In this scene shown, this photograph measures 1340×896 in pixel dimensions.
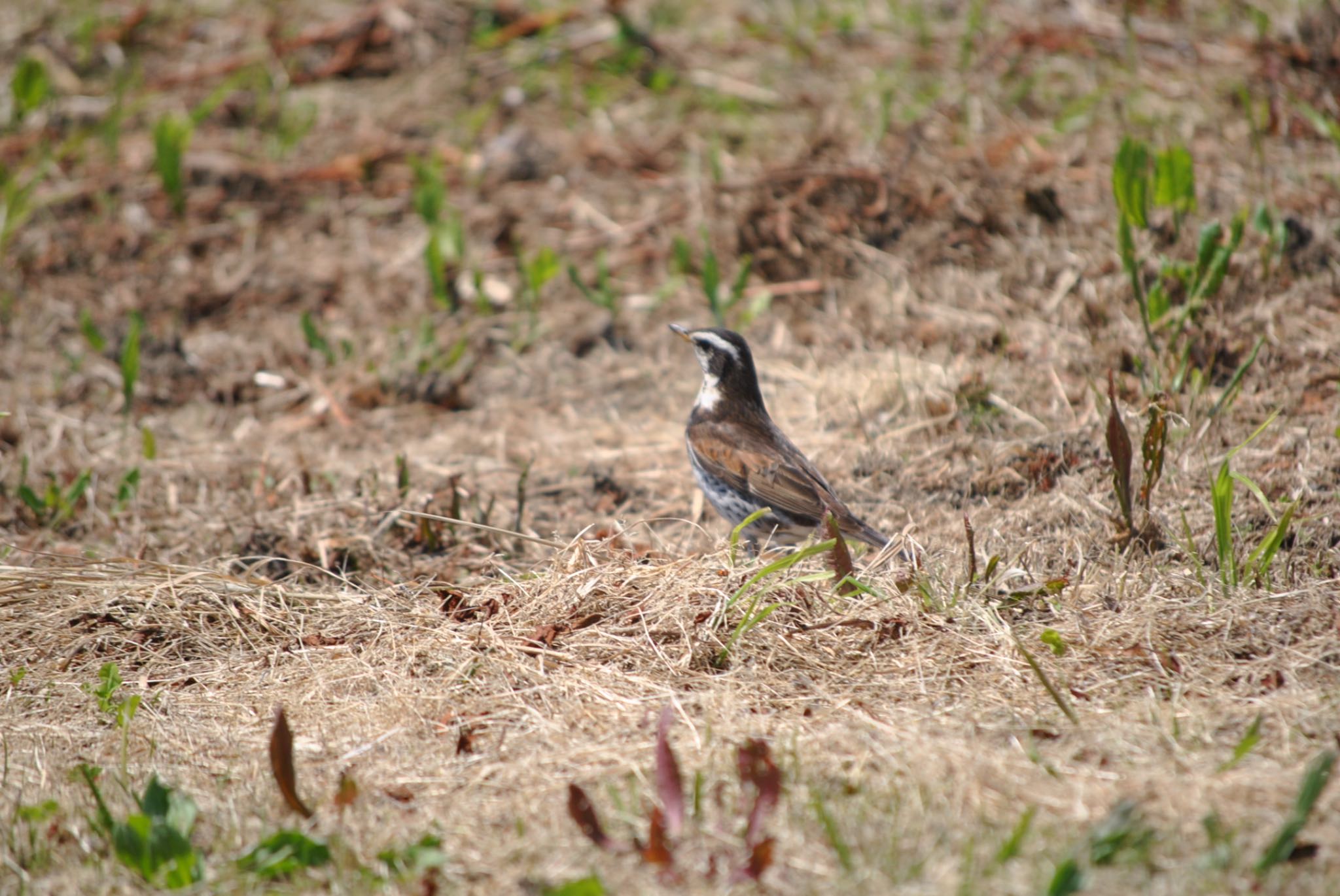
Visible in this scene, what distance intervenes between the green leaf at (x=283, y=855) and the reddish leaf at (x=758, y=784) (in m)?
1.06

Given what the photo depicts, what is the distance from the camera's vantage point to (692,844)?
113 inches

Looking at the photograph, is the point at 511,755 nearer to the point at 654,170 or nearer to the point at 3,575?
the point at 3,575

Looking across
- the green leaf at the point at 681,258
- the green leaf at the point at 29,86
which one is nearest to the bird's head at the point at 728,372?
the green leaf at the point at 681,258

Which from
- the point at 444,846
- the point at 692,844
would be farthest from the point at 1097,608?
the point at 444,846

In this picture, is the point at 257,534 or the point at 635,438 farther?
the point at 635,438

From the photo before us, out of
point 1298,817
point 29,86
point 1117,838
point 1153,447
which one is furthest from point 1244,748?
point 29,86

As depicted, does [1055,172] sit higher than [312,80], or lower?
higher

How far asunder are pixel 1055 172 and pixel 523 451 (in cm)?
405

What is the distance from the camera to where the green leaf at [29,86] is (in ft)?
29.5

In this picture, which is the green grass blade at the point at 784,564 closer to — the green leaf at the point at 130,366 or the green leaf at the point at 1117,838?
the green leaf at the point at 1117,838

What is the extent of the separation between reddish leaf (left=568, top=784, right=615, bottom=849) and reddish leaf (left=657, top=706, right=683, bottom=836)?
0.16m

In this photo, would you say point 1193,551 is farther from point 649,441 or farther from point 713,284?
point 713,284

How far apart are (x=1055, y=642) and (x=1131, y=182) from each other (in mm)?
2947

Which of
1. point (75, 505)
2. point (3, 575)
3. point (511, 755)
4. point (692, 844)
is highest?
point (692, 844)
